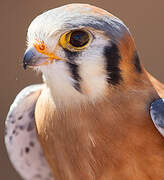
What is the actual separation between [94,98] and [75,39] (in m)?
0.30

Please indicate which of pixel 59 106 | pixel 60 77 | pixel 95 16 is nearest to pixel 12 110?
pixel 59 106

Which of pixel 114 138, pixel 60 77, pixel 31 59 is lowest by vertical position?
pixel 114 138

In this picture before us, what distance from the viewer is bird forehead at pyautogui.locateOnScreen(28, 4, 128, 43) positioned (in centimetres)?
168

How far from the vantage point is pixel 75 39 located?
1.68m

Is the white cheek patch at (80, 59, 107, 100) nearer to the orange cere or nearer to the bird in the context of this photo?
the bird

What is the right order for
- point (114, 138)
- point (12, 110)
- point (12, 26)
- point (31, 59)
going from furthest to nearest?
point (12, 26), point (12, 110), point (114, 138), point (31, 59)

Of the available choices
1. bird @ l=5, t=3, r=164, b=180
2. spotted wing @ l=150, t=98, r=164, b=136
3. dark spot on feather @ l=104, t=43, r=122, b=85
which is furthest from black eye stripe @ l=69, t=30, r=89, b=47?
spotted wing @ l=150, t=98, r=164, b=136

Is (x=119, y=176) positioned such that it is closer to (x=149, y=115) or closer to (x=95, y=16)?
(x=149, y=115)

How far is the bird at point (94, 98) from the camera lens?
170 cm

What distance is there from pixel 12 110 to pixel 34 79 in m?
1.35

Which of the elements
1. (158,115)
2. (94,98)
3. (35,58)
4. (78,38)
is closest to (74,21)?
(78,38)

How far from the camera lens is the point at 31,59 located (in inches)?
66.4

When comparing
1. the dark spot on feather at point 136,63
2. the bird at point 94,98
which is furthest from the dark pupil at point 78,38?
the dark spot on feather at point 136,63

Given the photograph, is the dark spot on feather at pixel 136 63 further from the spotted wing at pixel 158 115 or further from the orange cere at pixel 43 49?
the orange cere at pixel 43 49
